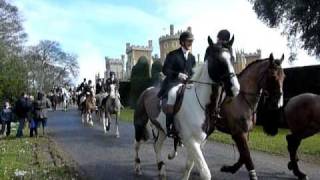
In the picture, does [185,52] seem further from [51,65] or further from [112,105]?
[51,65]

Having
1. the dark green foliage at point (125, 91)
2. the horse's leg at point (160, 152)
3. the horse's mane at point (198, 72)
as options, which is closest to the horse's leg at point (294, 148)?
the horse's leg at point (160, 152)

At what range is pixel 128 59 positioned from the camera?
114312 mm

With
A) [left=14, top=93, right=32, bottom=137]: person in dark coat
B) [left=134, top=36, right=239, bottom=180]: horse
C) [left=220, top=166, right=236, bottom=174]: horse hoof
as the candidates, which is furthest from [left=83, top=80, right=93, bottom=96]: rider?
[left=134, top=36, right=239, bottom=180]: horse

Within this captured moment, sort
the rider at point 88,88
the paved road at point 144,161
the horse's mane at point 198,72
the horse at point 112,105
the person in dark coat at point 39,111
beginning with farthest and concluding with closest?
the rider at point 88,88
the person in dark coat at point 39,111
the horse at point 112,105
the paved road at point 144,161
the horse's mane at point 198,72

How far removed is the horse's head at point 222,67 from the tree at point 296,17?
18955 mm

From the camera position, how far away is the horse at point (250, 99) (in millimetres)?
9383

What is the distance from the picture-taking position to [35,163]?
42.3 feet

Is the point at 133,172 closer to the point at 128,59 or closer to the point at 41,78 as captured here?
the point at 41,78

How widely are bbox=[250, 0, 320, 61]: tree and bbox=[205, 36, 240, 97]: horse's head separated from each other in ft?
62.2

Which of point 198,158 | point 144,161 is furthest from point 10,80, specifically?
point 198,158

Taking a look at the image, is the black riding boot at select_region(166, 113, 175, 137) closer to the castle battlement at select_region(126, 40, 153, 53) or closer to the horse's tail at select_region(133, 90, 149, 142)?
the horse's tail at select_region(133, 90, 149, 142)

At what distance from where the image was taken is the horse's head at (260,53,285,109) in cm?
938

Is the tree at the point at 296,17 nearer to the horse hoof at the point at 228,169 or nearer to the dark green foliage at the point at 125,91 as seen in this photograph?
the horse hoof at the point at 228,169

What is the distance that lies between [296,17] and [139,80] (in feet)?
77.7
